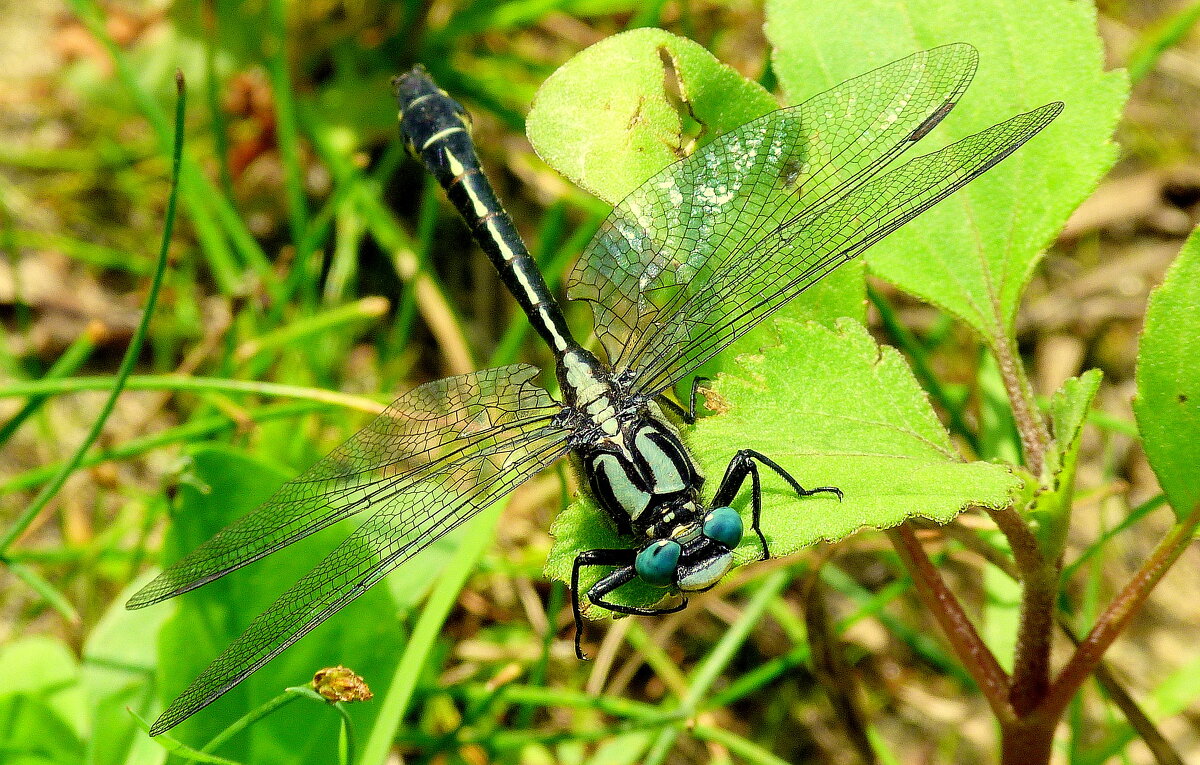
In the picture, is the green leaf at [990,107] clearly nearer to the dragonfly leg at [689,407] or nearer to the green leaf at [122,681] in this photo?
the dragonfly leg at [689,407]

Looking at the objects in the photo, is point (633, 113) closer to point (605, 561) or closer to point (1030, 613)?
point (605, 561)

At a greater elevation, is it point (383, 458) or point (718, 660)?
point (383, 458)

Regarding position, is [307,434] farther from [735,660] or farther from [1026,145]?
[1026,145]

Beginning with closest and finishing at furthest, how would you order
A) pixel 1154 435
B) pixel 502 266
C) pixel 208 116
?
1. pixel 1154 435
2. pixel 502 266
3. pixel 208 116

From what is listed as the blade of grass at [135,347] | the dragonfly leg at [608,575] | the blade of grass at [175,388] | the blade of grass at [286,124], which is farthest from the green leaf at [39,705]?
the blade of grass at [286,124]

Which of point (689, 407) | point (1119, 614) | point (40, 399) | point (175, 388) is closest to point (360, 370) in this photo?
point (175, 388)

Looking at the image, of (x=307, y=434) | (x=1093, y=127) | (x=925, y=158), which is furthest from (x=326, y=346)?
(x=1093, y=127)

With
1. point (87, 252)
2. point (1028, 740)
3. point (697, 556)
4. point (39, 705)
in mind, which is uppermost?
point (87, 252)
